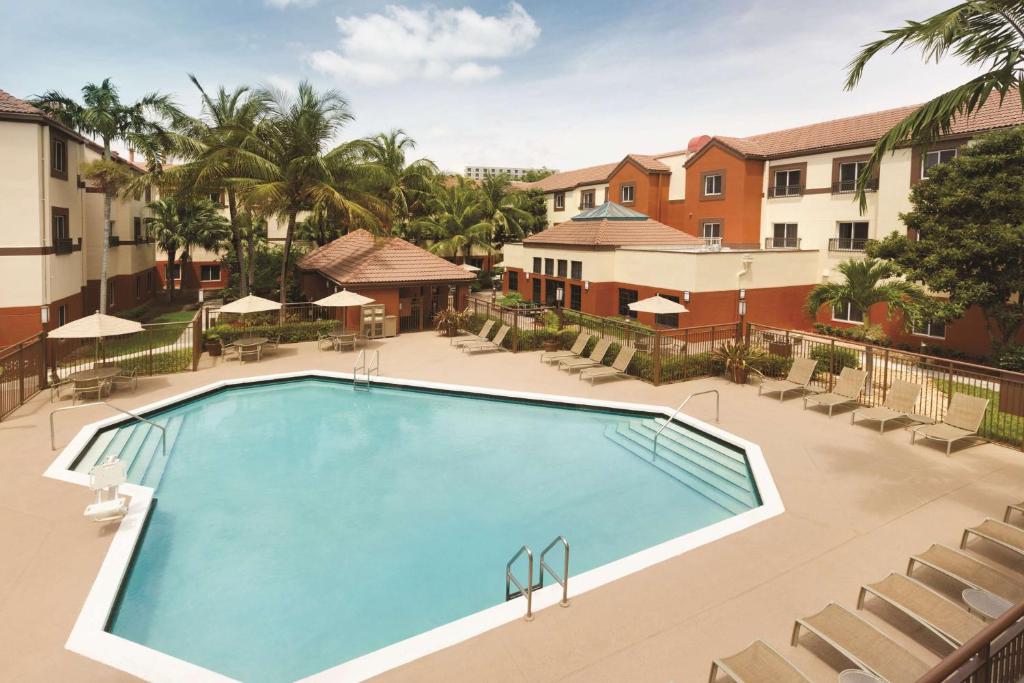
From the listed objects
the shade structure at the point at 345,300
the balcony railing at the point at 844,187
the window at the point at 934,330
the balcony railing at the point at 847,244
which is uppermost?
the balcony railing at the point at 844,187

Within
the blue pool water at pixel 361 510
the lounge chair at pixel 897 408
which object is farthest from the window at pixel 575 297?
the lounge chair at pixel 897 408

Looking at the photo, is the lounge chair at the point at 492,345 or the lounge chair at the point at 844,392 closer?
the lounge chair at the point at 844,392

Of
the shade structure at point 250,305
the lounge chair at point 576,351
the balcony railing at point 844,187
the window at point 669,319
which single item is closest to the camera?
the shade structure at point 250,305

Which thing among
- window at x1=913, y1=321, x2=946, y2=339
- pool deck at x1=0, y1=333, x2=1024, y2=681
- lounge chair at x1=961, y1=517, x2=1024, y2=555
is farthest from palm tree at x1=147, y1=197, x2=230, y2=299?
lounge chair at x1=961, y1=517, x2=1024, y2=555

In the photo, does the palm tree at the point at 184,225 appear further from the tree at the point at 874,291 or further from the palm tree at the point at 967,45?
the palm tree at the point at 967,45

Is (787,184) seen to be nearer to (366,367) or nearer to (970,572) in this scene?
(366,367)

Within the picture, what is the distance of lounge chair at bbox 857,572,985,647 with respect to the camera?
20.4 feet

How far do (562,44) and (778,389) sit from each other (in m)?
18.0

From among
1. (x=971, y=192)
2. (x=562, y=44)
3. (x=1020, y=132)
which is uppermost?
(x=562, y=44)

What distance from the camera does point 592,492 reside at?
1203 cm

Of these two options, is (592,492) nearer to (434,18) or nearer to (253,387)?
(253,387)

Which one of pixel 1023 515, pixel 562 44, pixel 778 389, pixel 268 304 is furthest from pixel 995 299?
pixel 268 304

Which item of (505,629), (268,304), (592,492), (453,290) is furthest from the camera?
(453,290)

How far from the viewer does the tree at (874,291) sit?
2197 cm
